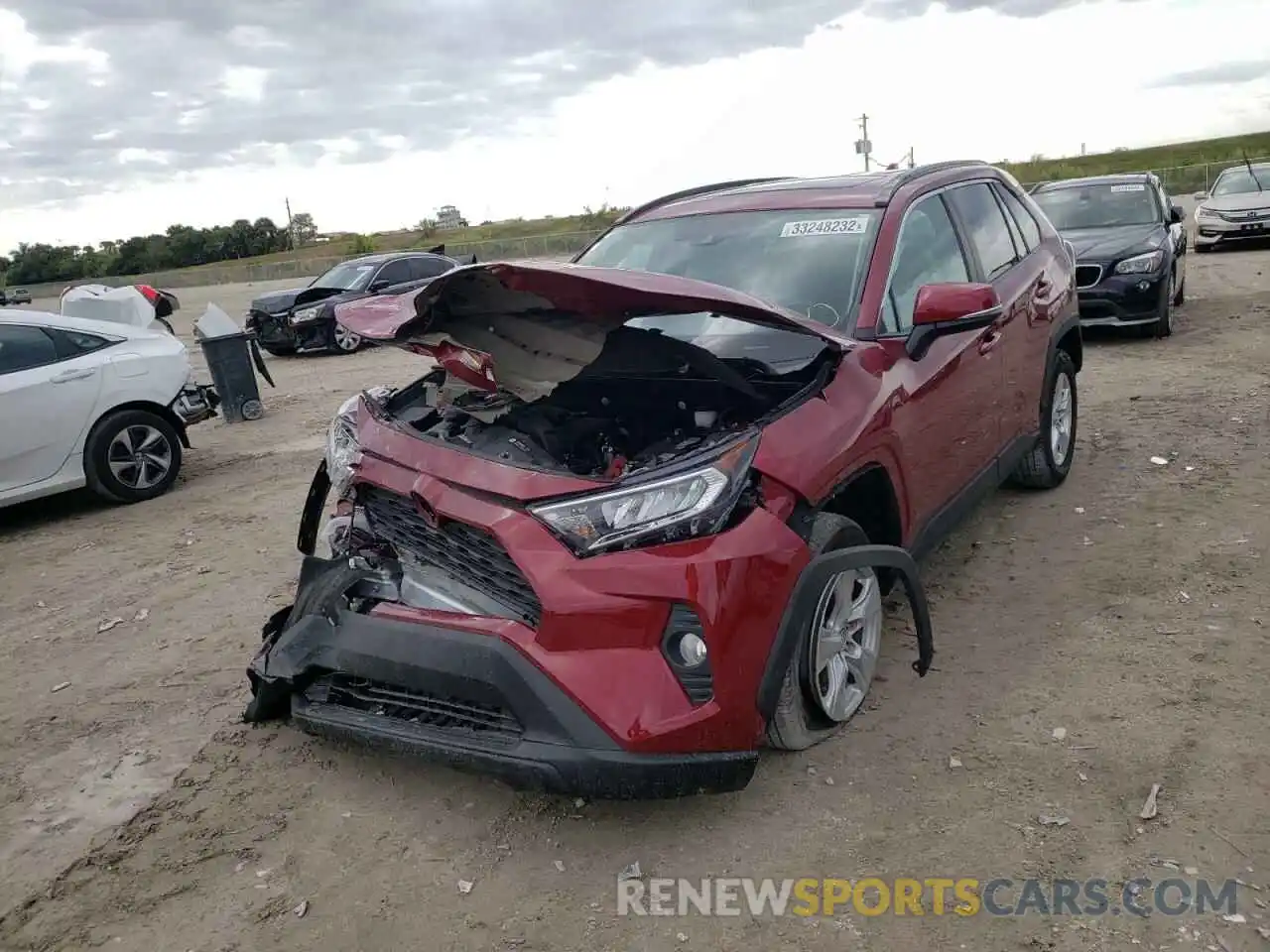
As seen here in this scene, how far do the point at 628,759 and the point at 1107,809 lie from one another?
1449 mm

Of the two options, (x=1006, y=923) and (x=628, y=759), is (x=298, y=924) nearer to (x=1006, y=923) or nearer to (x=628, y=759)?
(x=628, y=759)

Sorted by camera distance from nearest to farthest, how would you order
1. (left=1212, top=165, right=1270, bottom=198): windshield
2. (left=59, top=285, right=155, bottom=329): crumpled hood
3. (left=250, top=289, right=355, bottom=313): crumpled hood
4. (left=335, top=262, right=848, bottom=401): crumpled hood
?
(left=335, top=262, right=848, bottom=401): crumpled hood
(left=59, top=285, right=155, bottom=329): crumpled hood
(left=250, top=289, right=355, bottom=313): crumpled hood
(left=1212, top=165, right=1270, bottom=198): windshield

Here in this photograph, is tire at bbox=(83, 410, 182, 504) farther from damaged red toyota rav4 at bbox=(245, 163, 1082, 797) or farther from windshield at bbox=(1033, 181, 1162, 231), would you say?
windshield at bbox=(1033, 181, 1162, 231)

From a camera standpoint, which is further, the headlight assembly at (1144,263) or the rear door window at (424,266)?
the rear door window at (424,266)

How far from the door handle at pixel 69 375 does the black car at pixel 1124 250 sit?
8.13 meters

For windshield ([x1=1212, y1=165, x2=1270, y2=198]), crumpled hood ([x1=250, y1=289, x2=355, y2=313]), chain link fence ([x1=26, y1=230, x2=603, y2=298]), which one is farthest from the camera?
chain link fence ([x1=26, y1=230, x2=603, y2=298])

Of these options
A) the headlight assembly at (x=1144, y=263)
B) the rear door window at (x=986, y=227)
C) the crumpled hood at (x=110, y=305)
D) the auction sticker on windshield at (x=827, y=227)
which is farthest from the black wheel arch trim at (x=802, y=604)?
the crumpled hood at (x=110, y=305)

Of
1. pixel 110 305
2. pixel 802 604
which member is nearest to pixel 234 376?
pixel 110 305

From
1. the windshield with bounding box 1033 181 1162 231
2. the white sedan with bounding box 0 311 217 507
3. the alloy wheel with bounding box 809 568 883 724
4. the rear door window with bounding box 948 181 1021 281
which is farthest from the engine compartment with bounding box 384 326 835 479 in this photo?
the windshield with bounding box 1033 181 1162 231

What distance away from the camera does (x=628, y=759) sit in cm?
261

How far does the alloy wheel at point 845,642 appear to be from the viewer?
314cm

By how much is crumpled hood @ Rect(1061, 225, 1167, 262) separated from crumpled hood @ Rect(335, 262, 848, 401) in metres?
7.88

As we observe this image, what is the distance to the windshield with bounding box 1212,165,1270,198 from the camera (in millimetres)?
17766
